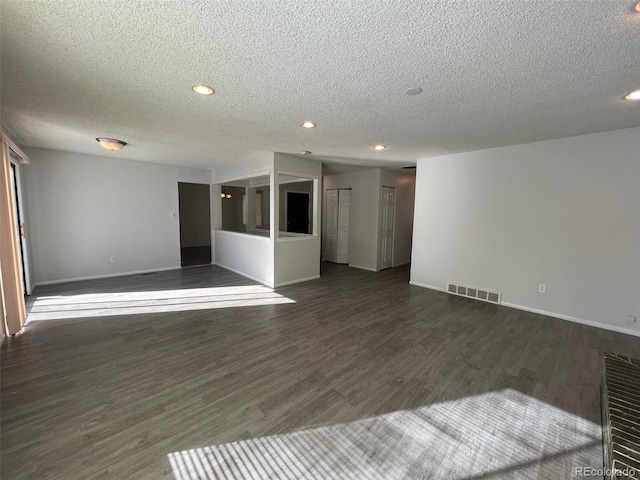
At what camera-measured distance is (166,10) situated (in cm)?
137

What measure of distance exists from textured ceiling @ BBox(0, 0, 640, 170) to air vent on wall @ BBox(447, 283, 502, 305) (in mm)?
2506

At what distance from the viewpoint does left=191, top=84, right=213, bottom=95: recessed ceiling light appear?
2.20 m

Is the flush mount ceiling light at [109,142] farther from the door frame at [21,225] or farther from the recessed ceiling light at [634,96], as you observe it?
the recessed ceiling light at [634,96]

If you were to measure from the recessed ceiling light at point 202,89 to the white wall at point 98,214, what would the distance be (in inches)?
180

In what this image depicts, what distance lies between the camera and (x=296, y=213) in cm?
865

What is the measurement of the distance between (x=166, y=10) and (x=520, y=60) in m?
2.22

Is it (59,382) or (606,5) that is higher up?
(606,5)

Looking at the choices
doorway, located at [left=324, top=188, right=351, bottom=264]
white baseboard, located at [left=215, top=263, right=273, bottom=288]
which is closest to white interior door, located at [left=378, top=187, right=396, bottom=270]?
doorway, located at [left=324, top=188, right=351, bottom=264]

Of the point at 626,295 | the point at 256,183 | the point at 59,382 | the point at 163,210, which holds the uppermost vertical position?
the point at 256,183

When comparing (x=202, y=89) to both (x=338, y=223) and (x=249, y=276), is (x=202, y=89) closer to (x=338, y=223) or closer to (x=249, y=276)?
(x=249, y=276)

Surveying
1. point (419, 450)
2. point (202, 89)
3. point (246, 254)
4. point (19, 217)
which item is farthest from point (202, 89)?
point (19, 217)

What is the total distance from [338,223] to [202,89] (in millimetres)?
5349

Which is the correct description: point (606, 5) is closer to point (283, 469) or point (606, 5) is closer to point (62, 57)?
point (283, 469)

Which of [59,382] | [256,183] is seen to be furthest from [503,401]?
[256,183]
